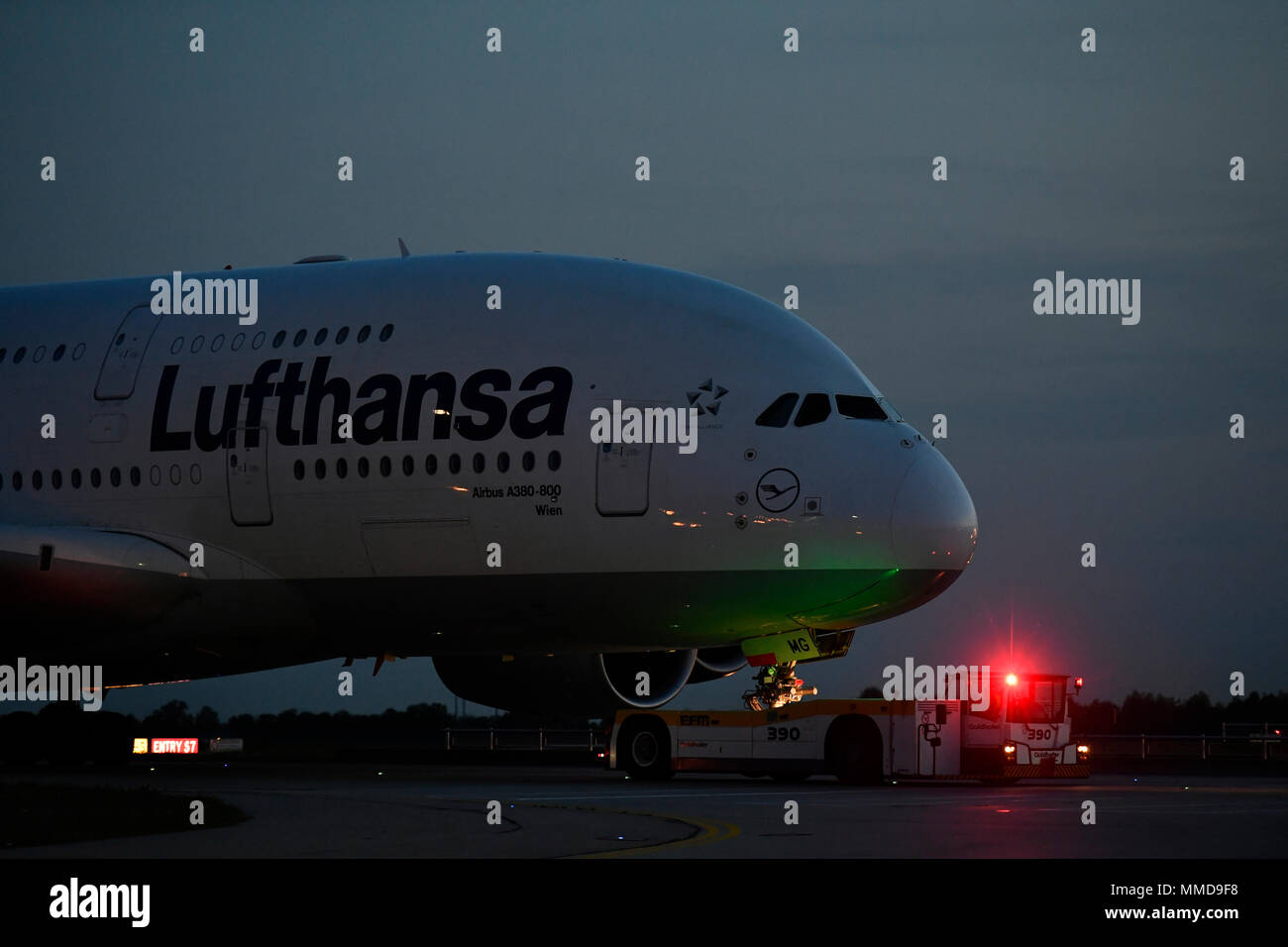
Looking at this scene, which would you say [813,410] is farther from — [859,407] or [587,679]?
[587,679]

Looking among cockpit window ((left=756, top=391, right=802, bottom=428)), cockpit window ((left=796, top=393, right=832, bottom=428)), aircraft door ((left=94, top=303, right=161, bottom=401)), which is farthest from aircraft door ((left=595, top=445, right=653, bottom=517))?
aircraft door ((left=94, top=303, right=161, bottom=401))

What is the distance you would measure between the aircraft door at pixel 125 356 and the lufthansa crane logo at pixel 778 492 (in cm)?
847

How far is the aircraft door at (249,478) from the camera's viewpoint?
2330 centimetres

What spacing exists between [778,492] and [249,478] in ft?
21.5

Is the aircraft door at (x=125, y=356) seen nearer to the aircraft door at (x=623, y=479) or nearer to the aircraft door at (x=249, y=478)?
the aircraft door at (x=249, y=478)

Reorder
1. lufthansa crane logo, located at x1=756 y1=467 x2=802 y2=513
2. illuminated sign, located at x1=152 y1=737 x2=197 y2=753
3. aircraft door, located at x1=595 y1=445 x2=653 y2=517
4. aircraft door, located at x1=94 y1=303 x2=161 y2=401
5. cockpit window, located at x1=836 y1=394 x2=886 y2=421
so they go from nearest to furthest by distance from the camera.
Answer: lufthansa crane logo, located at x1=756 y1=467 x2=802 y2=513 → aircraft door, located at x1=595 y1=445 x2=653 y2=517 → cockpit window, located at x1=836 y1=394 x2=886 y2=421 → aircraft door, located at x1=94 y1=303 x2=161 y2=401 → illuminated sign, located at x1=152 y1=737 x2=197 y2=753

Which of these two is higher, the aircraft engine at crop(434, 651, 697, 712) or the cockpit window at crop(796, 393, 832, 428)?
the cockpit window at crop(796, 393, 832, 428)

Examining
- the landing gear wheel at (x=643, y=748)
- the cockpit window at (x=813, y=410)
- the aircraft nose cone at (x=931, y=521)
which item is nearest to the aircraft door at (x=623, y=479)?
the cockpit window at (x=813, y=410)

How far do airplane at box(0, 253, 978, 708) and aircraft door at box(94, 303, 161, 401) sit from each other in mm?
34

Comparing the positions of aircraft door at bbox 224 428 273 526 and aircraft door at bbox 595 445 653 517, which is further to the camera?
aircraft door at bbox 224 428 273 526

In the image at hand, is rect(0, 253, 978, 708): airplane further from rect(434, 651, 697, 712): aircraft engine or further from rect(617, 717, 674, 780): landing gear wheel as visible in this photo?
rect(434, 651, 697, 712): aircraft engine

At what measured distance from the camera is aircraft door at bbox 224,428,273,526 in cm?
2330

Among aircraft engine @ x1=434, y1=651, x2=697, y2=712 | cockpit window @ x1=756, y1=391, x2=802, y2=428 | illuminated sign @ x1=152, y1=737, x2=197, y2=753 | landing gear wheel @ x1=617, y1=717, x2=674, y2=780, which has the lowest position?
illuminated sign @ x1=152, y1=737, x2=197, y2=753

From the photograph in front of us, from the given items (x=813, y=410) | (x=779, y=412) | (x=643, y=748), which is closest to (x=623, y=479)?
(x=779, y=412)
